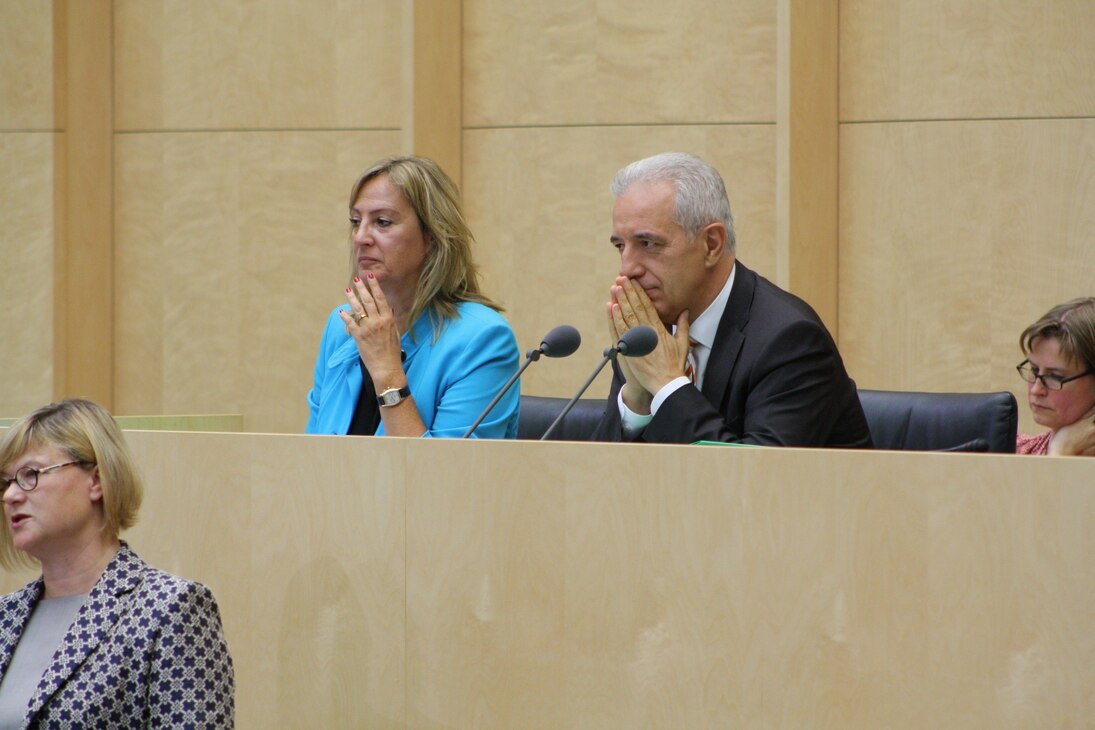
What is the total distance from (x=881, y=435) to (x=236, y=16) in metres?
2.89

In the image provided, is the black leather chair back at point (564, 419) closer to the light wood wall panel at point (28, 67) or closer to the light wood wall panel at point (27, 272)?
the light wood wall panel at point (27, 272)

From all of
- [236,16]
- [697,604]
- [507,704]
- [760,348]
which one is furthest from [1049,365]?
[236,16]

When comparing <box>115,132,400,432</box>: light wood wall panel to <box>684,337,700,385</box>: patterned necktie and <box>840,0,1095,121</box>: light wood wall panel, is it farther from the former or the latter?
<box>684,337,700,385</box>: patterned necktie

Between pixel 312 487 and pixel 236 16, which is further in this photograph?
pixel 236 16

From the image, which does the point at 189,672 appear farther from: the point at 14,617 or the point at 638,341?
the point at 638,341

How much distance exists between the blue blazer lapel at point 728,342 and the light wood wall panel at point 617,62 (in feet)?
6.48

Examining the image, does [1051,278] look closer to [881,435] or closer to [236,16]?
[881,435]

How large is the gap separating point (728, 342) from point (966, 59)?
7.00ft

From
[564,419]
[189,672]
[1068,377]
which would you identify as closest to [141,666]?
[189,672]

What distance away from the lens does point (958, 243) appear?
14.1 feet

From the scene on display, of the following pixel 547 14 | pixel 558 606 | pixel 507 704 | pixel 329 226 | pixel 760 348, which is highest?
pixel 547 14

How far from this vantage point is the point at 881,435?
2.98m

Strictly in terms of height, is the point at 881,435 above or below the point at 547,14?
below

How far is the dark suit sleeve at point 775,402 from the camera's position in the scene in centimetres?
243
